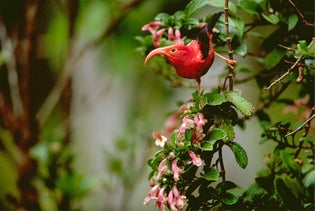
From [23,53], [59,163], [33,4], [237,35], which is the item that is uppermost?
[237,35]

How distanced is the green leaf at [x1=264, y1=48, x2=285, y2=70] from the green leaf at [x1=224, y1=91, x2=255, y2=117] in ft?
0.54

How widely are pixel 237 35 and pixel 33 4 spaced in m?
0.75

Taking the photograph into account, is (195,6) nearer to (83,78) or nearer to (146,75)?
(146,75)

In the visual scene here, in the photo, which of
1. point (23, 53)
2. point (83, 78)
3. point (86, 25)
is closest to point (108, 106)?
point (83, 78)

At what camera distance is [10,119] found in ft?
4.19

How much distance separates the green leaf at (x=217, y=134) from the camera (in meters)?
0.60

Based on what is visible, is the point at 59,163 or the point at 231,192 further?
the point at 59,163

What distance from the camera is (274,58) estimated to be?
75 cm

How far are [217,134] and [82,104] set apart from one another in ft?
3.10

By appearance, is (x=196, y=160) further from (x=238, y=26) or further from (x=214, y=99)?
(x=238, y=26)

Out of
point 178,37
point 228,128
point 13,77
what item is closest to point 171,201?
point 228,128

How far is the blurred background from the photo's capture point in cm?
127

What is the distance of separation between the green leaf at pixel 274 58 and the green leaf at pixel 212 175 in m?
0.21

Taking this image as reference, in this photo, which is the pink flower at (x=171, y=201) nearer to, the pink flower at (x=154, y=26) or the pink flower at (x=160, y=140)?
the pink flower at (x=160, y=140)
